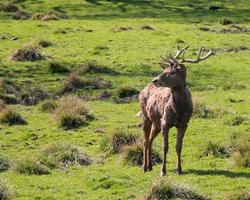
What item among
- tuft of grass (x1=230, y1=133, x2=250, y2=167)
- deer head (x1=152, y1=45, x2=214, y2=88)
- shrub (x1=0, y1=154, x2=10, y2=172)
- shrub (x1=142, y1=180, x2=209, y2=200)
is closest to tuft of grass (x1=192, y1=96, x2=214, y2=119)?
tuft of grass (x1=230, y1=133, x2=250, y2=167)

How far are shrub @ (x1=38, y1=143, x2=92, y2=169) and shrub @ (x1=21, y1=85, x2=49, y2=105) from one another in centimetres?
761

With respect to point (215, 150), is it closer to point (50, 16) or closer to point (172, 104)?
point (172, 104)

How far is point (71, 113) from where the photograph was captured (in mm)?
21750

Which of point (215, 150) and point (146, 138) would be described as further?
point (215, 150)

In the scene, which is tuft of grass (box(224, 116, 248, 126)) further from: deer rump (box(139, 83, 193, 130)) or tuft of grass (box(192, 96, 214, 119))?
deer rump (box(139, 83, 193, 130))

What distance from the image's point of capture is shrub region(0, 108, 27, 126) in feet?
72.3

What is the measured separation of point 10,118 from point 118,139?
5319 mm

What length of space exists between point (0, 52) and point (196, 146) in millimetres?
18044

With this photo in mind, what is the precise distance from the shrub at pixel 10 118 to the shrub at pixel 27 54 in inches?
407

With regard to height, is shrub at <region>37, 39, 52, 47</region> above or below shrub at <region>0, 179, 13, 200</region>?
below

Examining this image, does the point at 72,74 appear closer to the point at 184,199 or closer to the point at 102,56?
the point at 102,56

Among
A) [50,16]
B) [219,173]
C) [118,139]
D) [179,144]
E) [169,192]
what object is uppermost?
[179,144]

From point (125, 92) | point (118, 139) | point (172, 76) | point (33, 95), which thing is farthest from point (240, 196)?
point (33, 95)

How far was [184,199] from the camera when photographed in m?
13.2
